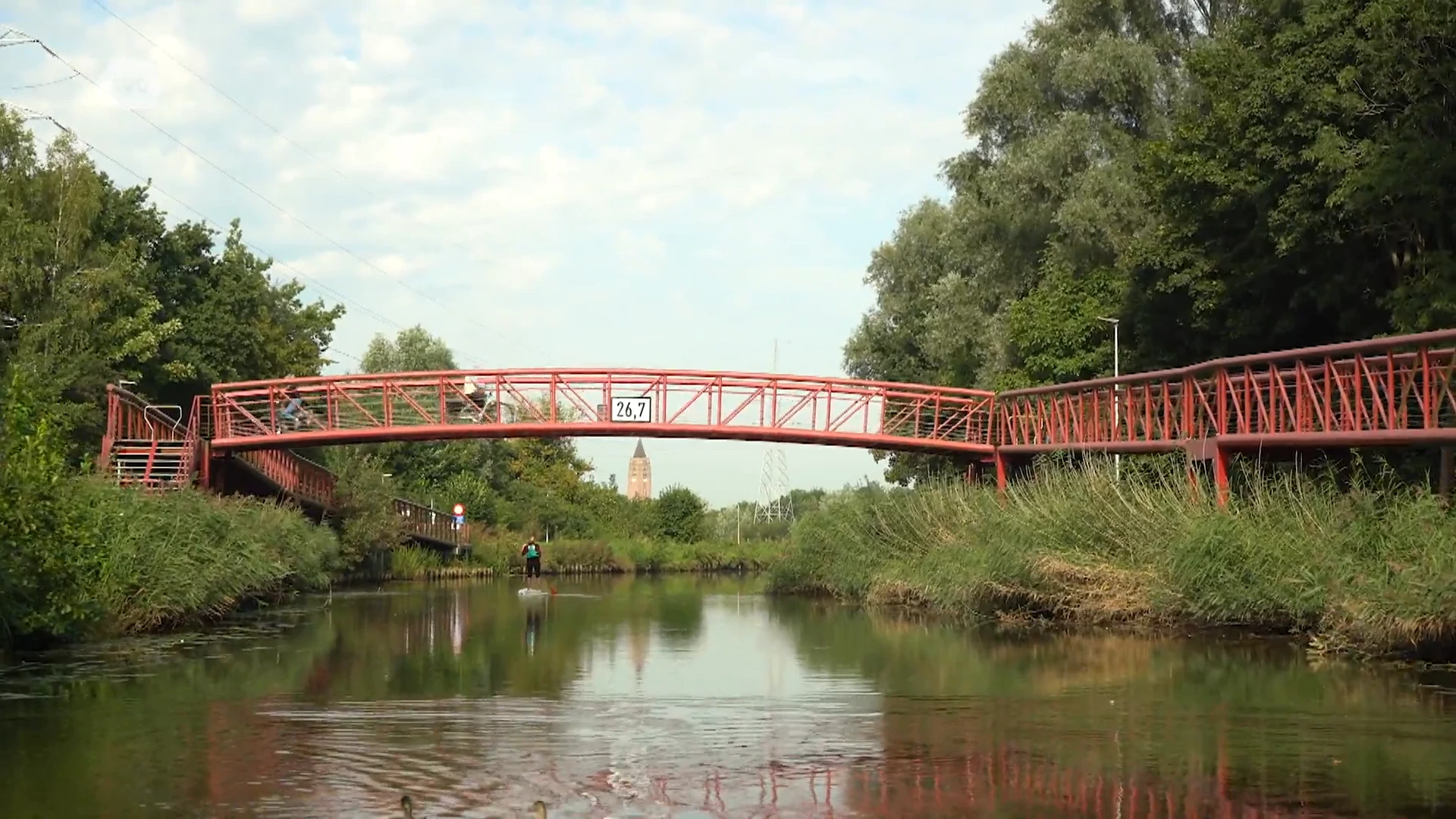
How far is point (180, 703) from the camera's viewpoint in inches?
674

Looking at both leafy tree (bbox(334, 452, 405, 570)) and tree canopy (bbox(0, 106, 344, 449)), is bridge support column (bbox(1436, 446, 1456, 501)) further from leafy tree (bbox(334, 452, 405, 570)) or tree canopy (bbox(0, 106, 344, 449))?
leafy tree (bbox(334, 452, 405, 570))

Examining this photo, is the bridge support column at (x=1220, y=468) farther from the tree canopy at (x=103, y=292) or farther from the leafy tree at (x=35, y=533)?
the tree canopy at (x=103, y=292)

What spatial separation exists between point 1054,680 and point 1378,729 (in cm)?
524

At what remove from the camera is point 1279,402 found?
105 ft

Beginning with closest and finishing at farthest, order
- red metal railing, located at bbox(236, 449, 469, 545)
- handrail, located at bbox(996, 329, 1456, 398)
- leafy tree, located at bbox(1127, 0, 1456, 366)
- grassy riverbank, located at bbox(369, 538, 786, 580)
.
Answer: handrail, located at bbox(996, 329, 1456, 398) < leafy tree, located at bbox(1127, 0, 1456, 366) < red metal railing, located at bbox(236, 449, 469, 545) < grassy riverbank, located at bbox(369, 538, 786, 580)

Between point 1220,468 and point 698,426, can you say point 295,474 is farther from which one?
point 1220,468

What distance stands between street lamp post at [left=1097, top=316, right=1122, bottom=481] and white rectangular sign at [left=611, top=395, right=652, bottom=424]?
40.4ft

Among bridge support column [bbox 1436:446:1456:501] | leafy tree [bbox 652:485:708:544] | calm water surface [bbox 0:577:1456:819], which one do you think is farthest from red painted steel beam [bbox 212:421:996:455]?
leafy tree [bbox 652:485:708:544]

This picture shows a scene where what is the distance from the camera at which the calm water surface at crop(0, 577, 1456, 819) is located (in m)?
11.5

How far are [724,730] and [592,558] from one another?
193 feet

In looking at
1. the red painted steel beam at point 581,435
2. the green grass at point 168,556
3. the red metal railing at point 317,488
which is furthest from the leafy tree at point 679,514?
the green grass at point 168,556

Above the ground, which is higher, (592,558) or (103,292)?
(103,292)

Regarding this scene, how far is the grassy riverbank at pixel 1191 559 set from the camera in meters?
20.9

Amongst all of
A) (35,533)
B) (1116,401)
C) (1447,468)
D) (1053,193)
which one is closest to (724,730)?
(35,533)
